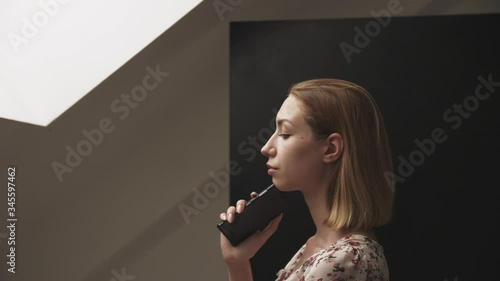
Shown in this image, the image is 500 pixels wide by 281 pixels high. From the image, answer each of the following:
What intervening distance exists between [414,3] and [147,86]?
1169 millimetres

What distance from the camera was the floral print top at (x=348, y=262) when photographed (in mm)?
1317

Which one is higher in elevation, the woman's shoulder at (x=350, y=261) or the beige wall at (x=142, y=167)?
the beige wall at (x=142, y=167)

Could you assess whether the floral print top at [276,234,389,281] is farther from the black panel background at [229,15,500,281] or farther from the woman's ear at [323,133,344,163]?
the black panel background at [229,15,500,281]

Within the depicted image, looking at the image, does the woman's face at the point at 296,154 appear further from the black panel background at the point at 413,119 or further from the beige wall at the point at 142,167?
the beige wall at the point at 142,167

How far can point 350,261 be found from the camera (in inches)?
52.4

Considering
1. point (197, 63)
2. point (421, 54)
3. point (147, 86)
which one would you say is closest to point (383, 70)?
point (421, 54)

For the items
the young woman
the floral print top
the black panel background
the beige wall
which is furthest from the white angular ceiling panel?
the floral print top

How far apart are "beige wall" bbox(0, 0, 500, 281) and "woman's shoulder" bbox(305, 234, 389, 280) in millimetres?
1314

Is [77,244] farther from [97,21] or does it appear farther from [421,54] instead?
[421,54]

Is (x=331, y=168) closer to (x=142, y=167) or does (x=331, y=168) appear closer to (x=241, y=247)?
(x=241, y=247)

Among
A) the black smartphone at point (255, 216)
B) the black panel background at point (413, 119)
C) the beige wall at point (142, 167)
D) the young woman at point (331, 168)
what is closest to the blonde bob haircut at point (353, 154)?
the young woman at point (331, 168)

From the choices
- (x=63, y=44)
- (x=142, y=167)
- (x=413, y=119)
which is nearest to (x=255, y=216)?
(x=413, y=119)

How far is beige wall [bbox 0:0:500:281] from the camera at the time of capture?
8.82ft

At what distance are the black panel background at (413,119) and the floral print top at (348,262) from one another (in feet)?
3.48
